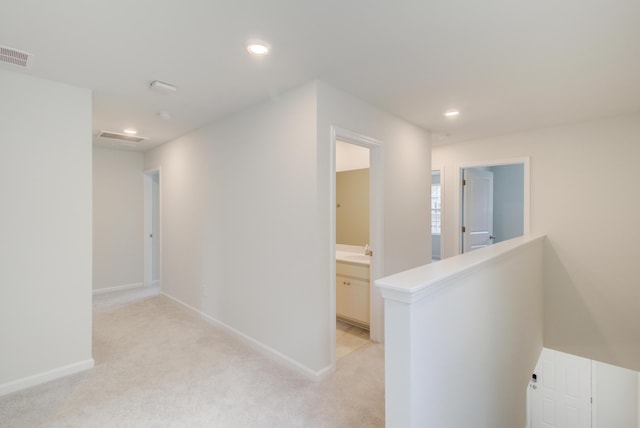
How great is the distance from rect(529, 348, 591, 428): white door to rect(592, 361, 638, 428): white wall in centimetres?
9

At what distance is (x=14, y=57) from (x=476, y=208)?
5541 millimetres

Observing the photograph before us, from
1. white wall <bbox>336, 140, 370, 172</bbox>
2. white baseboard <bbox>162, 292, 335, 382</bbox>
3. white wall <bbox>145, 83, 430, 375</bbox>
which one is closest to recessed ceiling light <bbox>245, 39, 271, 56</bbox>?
white wall <bbox>145, 83, 430, 375</bbox>

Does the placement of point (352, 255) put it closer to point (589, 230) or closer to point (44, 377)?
point (589, 230)

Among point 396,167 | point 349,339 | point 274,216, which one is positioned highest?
point 396,167

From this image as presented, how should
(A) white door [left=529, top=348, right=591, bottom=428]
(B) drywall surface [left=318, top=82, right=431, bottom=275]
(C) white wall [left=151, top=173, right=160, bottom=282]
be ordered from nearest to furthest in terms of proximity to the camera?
(B) drywall surface [left=318, top=82, right=431, bottom=275] < (A) white door [left=529, top=348, right=591, bottom=428] < (C) white wall [left=151, top=173, right=160, bottom=282]

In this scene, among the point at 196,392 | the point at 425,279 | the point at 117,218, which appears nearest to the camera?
the point at 425,279

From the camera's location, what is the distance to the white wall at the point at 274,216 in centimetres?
244

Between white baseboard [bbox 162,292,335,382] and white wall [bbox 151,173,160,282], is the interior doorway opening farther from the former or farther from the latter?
white wall [bbox 151,173,160,282]

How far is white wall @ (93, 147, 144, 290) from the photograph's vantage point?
4.90m

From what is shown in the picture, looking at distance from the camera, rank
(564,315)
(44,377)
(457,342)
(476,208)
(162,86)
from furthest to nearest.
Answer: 1. (476,208)
2. (564,315)
3. (162,86)
4. (44,377)
5. (457,342)

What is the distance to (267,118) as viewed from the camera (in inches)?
112

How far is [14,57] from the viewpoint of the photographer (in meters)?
2.05

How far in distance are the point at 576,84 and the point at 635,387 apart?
13.2 feet

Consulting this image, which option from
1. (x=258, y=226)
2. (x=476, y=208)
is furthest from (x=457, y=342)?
(x=476, y=208)
